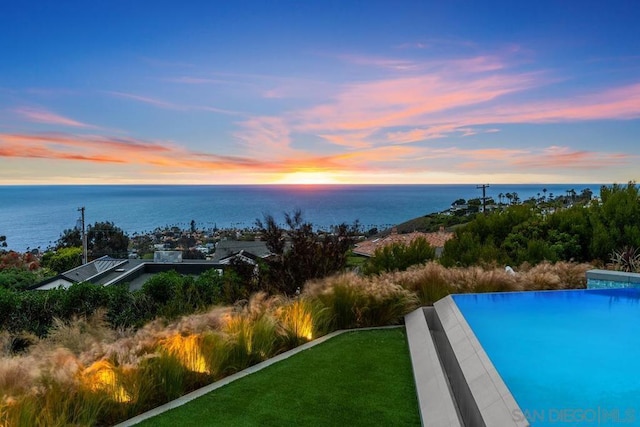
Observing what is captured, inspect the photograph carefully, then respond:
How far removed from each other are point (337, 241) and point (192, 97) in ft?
34.9

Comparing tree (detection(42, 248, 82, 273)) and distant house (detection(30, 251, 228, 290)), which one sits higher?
distant house (detection(30, 251, 228, 290))

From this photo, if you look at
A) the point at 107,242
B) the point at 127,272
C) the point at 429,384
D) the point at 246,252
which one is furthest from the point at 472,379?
the point at 107,242

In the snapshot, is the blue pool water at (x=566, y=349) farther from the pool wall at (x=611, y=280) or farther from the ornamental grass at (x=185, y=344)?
the ornamental grass at (x=185, y=344)

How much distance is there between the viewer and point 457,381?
3.84m

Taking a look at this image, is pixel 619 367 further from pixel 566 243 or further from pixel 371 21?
pixel 371 21

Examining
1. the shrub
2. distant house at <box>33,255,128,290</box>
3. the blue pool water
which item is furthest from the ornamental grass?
distant house at <box>33,255,128,290</box>

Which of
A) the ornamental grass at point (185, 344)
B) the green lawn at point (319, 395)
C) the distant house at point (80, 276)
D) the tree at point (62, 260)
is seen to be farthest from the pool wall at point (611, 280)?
the tree at point (62, 260)

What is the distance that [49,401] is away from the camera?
10.5 feet

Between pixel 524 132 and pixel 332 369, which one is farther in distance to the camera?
pixel 524 132

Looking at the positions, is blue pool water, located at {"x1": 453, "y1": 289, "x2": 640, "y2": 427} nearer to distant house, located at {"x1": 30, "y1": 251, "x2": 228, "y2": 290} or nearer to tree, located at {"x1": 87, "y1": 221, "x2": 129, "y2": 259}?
distant house, located at {"x1": 30, "y1": 251, "x2": 228, "y2": 290}

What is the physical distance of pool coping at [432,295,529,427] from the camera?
279 centimetres

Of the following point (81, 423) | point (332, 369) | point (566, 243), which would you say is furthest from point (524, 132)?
point (81, 423)

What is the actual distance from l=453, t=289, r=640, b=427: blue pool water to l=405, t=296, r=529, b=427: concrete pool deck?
181 mm

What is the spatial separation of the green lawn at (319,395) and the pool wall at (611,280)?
12.1 ft
